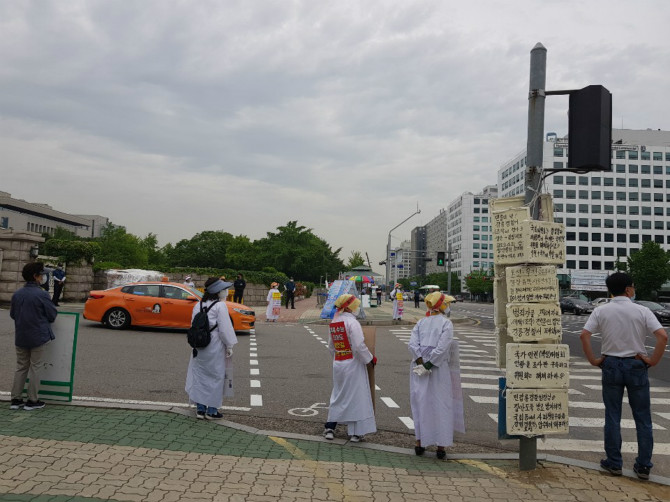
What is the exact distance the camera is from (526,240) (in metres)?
5.16

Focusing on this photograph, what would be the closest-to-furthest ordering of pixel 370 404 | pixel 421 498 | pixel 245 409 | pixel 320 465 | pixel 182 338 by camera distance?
pixel 421 498, pixel 320 465, pixel 370 404, pixel 245 409, pixel 182 338

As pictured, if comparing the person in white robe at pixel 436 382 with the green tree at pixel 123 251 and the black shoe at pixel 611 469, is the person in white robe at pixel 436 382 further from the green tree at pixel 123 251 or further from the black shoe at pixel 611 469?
the green tree at pixel 123 251

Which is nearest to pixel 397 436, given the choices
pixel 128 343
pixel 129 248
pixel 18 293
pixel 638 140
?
pixel 18 293

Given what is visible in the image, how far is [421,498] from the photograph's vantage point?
4312mm

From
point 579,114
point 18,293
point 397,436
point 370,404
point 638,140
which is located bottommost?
point 397,436

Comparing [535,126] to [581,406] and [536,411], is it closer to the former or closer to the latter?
[536,411]

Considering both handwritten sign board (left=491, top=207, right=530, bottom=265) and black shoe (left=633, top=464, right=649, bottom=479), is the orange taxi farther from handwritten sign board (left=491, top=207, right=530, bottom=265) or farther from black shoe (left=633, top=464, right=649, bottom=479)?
black shoe (left=633, top=464, right=649, bottom=479)

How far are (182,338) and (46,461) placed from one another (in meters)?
10.7

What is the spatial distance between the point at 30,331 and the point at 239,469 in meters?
3.32

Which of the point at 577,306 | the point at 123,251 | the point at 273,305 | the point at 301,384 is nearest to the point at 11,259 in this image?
the point at 273,305

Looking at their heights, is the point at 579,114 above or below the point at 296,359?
above

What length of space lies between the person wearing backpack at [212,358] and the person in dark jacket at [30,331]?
167 centimetres

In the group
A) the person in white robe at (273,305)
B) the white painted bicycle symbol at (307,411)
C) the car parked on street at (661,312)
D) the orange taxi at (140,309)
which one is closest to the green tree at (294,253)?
the car parked on street at (661,312)

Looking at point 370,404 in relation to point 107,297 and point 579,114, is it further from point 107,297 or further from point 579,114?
point 107,297
